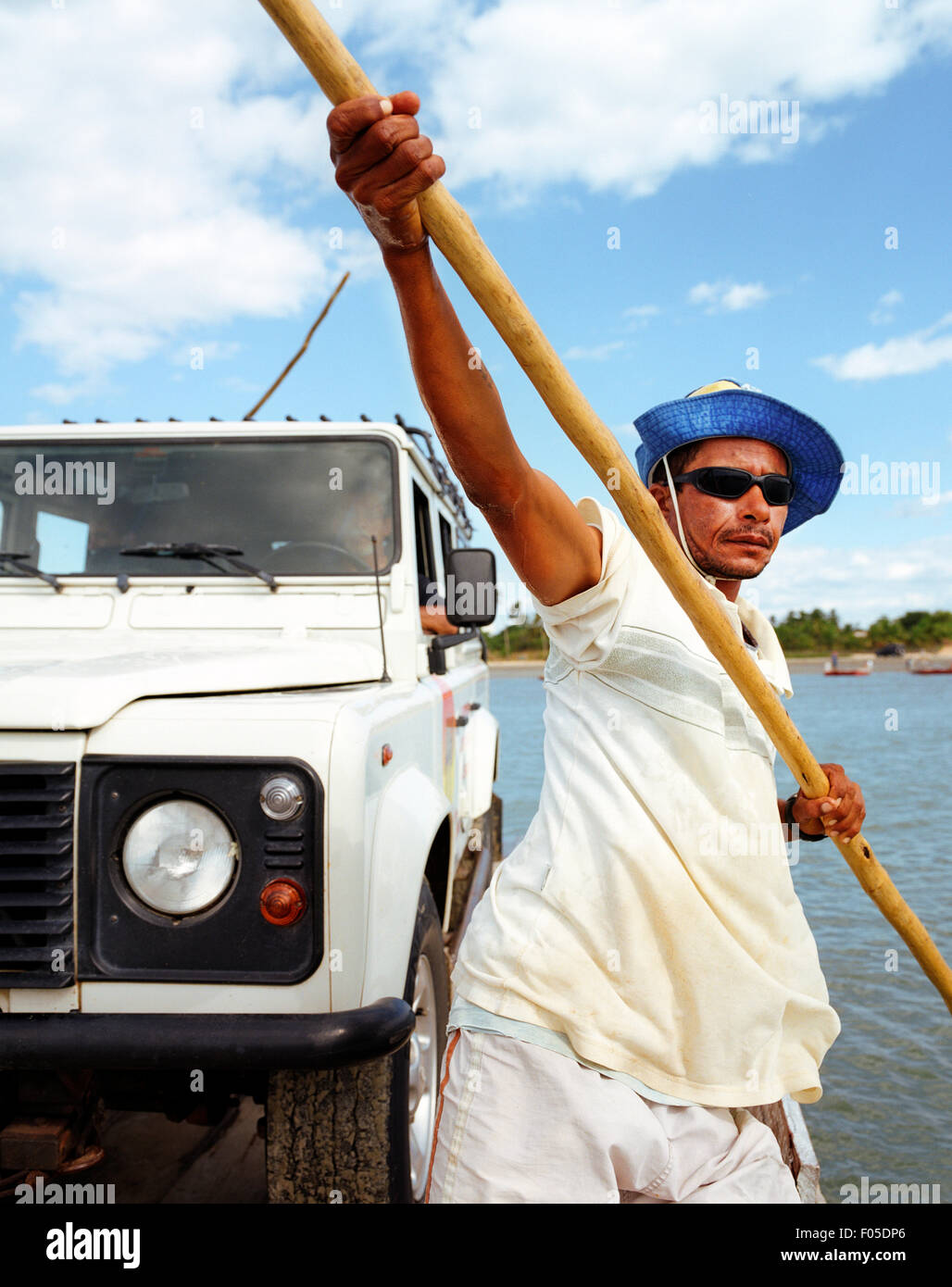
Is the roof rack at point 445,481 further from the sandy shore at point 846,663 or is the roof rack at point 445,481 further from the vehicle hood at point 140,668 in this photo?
the sandy shore at point 846,663

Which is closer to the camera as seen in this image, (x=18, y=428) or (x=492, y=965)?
(x=492, y=965)

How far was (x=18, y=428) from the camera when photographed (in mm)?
3691

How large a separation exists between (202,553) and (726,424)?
196cm

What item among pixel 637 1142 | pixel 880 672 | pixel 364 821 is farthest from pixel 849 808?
pixel 880 672

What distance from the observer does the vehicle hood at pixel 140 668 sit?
6.90ft

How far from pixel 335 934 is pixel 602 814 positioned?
759 mm

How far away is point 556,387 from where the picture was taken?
148cm

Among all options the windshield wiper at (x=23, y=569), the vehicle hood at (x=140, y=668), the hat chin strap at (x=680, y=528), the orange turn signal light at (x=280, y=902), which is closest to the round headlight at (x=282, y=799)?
the orange turn signal light at (x=280, y=902)

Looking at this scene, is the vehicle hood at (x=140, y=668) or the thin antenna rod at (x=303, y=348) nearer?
the vehicle hood at (x=140, y=668)

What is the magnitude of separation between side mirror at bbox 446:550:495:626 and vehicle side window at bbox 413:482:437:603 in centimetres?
27
